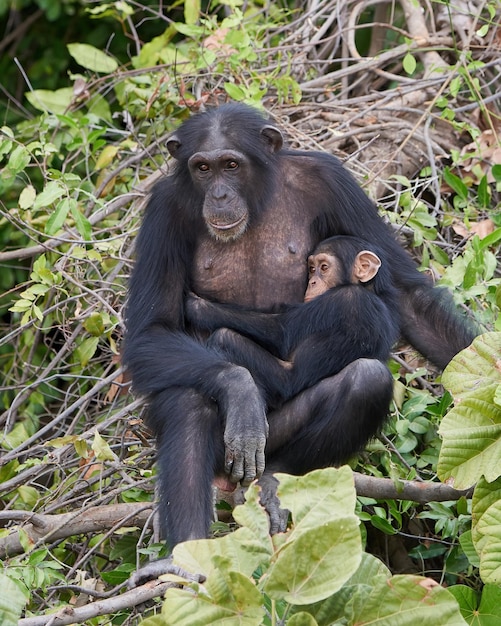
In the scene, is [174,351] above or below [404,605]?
above

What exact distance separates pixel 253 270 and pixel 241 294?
0.49ft

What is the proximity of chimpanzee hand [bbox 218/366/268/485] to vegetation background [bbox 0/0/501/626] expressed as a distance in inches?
18.3

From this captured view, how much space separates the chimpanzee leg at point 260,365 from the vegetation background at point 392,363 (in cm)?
58

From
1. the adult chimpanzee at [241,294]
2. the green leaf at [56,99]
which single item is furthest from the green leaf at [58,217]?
the green leaf at [56,99]

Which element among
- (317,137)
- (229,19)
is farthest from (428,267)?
(229,19)

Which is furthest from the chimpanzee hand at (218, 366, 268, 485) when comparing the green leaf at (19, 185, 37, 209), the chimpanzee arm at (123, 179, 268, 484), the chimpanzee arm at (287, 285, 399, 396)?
the green leaf at (19, 185, 37, 209)

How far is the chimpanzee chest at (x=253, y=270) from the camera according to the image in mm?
5660

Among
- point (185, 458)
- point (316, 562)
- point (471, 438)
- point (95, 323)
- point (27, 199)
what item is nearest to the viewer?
→ point (316, 562)

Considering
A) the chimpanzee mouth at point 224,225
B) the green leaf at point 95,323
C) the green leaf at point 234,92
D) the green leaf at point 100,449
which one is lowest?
the green leaf at point 100,449

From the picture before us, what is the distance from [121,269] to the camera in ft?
22.8

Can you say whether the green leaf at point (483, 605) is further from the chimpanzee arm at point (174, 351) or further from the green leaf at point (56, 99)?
the green leaf at point (56, 99)

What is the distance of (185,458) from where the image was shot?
4703 mm

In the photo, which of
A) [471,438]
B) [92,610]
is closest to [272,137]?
[471,438]

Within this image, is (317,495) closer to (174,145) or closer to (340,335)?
(340,335)
